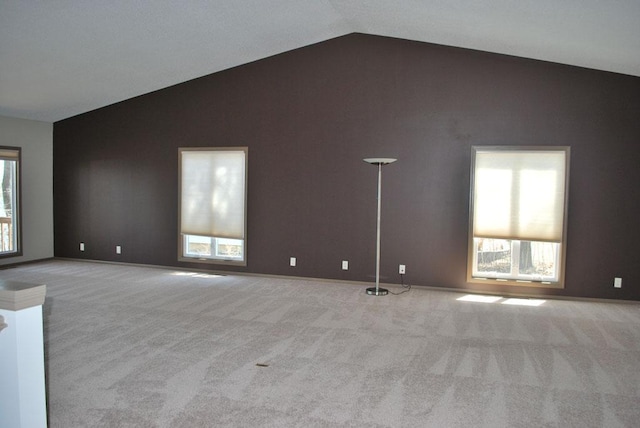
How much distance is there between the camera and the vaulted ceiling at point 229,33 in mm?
4691

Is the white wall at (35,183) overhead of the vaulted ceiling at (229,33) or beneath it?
beneath

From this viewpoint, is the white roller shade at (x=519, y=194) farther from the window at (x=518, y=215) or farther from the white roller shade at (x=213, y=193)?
the white roller shade at (x=213, y=193)

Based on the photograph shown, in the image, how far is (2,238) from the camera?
795cm

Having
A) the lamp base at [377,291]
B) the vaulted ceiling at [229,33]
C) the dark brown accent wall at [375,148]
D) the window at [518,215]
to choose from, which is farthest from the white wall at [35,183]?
the window at [518,215]

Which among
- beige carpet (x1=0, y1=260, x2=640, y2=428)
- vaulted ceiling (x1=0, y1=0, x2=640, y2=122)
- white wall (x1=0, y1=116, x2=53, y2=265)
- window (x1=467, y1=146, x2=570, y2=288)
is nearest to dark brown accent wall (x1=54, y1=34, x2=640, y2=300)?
window (x1=467, y1=146, x2=570, y2=288)

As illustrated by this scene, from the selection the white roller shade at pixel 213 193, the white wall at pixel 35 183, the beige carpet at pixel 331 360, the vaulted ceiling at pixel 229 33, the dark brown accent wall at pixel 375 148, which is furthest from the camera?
the white wall at pixel 35 183

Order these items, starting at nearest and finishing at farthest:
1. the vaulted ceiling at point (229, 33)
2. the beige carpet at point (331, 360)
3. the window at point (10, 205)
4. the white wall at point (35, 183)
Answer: the beige carpet at point (331, 360) → the vaulted ceiling at point (229, 33) → the window at point (10, 205) → the white wall at point (35, 183)

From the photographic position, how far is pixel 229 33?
616 centimetres

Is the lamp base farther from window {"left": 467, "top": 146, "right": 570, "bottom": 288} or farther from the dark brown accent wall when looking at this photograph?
window {"left": 467, "top": 146, "right": 570, "bottom": 288}

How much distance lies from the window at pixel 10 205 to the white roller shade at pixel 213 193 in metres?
2.85

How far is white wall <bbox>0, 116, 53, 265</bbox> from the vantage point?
8094 mm

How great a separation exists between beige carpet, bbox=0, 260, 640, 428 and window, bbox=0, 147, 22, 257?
2386mm

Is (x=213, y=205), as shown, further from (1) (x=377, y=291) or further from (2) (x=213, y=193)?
(1) (x=377, y=291)

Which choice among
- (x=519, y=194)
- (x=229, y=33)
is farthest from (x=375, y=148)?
Answer: (x=229, y=33)
